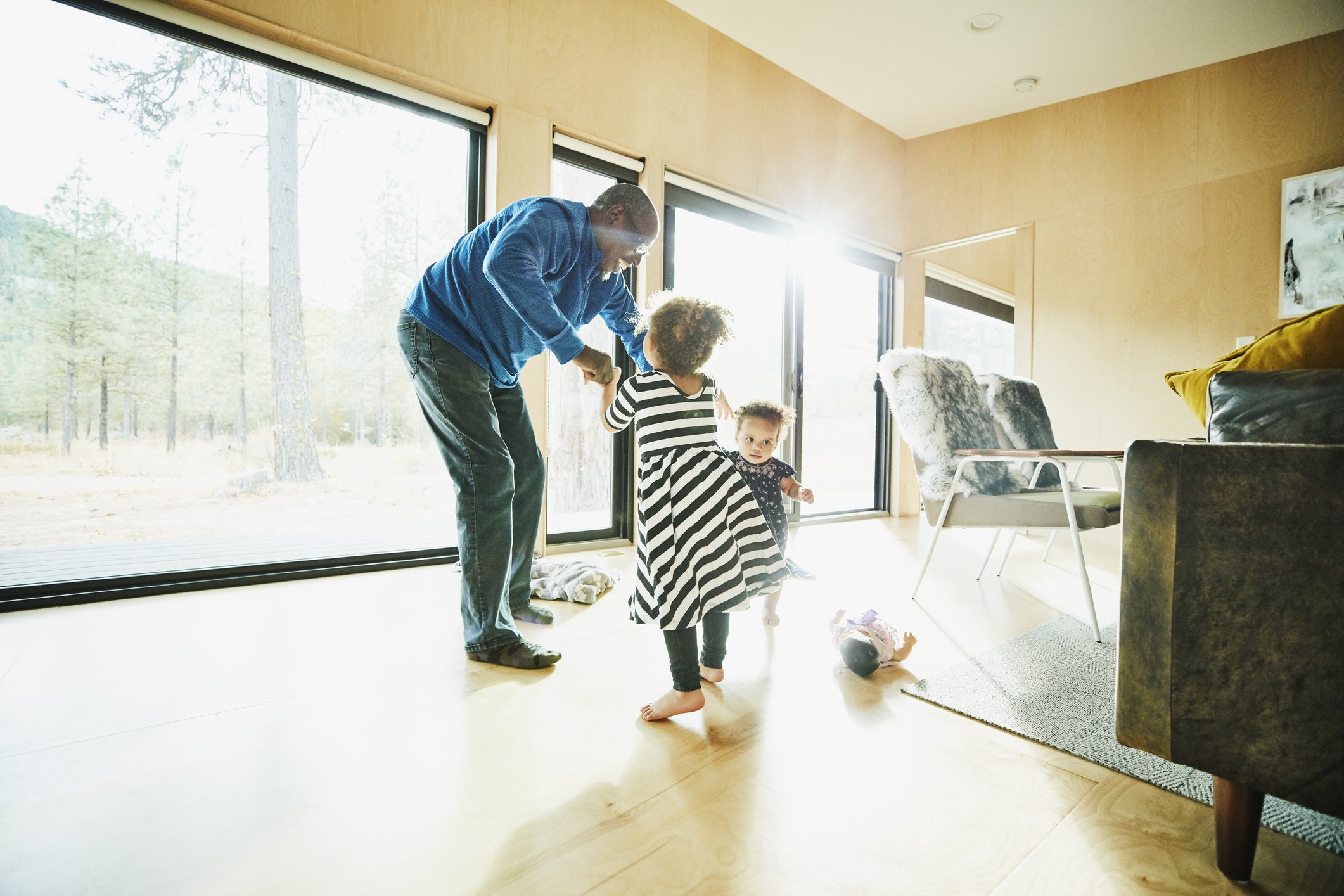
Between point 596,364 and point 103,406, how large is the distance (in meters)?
1.92

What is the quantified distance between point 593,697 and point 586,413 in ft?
6.74

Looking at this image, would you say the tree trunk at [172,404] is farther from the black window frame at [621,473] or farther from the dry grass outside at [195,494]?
the black window frame at [621,473]

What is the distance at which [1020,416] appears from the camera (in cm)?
281

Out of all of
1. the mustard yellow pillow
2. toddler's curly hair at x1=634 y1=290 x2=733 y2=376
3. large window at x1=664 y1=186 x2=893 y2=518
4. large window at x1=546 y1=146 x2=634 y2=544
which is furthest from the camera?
large window at x1=664 y1=186 x2=893 y2=518

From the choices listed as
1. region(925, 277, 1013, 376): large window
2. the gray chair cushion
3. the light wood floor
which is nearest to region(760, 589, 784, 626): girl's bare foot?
the light wood floor

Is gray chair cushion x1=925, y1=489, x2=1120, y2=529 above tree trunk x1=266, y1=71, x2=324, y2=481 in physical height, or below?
below

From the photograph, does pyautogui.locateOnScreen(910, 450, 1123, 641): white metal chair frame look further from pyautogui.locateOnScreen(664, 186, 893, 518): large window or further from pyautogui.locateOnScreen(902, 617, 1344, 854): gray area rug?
pyautogui.locateOnScreen(664, 186, 893, 518): large window

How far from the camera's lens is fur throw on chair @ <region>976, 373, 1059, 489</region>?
2799 mm

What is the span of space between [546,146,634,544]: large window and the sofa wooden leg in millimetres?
2602

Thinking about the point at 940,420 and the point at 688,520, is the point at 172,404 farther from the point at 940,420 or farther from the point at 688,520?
the point at 940,420

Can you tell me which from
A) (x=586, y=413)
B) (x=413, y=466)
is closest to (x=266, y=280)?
(x=413, y=466)

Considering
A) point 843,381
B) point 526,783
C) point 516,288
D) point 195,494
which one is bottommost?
point 526,783

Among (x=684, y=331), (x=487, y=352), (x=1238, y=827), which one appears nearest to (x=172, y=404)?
(x=487, y=352)

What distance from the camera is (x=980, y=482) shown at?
2.20 m
